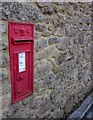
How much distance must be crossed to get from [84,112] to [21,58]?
5.88 ft

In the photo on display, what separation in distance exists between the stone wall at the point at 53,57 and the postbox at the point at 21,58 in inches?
2.4

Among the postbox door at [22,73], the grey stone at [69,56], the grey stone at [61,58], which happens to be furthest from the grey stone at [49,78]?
the grey stone at [69,56]

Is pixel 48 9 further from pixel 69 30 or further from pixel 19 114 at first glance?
pixel 19 114

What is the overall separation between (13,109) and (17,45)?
0.62m

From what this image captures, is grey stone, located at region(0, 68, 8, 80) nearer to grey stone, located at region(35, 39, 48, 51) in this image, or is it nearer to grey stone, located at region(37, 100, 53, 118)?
grey stone, located at region(35, 39, 48, 51)

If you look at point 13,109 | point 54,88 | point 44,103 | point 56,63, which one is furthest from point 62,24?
point 13,109

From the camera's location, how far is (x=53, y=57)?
2752 mm

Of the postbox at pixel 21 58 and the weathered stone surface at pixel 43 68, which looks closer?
the postbox at pixel 21 58

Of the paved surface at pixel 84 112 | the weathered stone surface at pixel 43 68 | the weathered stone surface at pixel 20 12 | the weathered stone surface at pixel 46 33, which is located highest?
the weathered stone surface at pixel 20 12

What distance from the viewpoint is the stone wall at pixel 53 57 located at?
203 centimetres

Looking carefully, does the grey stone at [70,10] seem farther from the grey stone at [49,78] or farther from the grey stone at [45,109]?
the grey stone at [45,109]

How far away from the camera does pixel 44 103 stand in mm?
2697

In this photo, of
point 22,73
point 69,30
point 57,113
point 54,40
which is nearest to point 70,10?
point 69,30

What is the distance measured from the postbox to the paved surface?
4.11 feet
